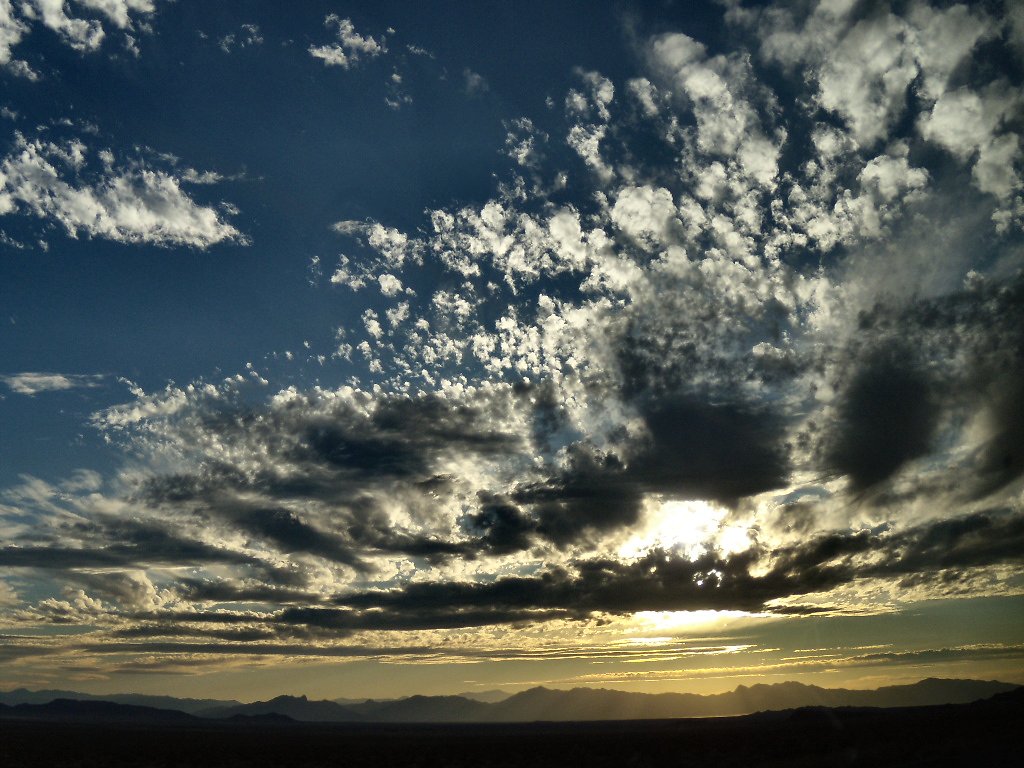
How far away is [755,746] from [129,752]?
75.7m

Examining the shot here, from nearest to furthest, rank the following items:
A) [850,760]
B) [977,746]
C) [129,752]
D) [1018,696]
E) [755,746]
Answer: [977,746], [850,760], [755,746], [129,752], [1018,696]

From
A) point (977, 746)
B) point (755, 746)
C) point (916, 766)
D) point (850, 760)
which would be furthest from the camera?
point (755, 746)

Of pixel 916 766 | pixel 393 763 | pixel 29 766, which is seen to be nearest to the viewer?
pixel 916 766

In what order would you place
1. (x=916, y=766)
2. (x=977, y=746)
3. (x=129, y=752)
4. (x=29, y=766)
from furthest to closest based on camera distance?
(x=129, y=752) < (x=29, y=766) < (x=977, y=746) < (x=916, y=766)

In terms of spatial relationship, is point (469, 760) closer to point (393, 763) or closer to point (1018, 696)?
point (393, 763)

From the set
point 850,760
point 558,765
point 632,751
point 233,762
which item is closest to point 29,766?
point 233,762

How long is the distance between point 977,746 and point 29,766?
79398mm

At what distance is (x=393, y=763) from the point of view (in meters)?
71.6

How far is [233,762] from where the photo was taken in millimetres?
73562

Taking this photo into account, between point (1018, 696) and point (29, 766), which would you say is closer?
point (29, 766)

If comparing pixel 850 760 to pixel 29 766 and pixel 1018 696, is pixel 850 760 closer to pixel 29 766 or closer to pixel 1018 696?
pixel 29 766

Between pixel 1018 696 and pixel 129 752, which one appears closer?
pixel 129 752

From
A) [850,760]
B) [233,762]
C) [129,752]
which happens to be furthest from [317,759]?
[850,760]

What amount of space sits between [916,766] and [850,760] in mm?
12154
